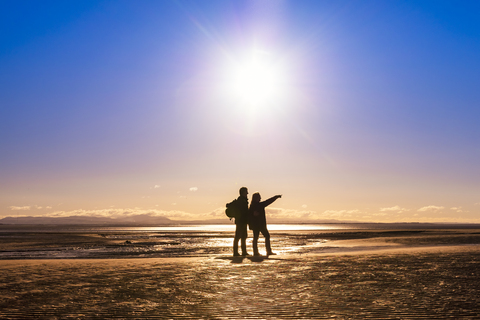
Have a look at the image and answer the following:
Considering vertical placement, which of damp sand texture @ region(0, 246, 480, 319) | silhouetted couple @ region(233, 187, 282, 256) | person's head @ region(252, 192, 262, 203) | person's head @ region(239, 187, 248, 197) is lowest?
damp sand texture @ region(0, 246, 480, 319)

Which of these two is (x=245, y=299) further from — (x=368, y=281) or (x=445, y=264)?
(x=445, y=264)

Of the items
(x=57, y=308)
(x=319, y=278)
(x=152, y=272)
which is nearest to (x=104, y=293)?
(x=57, y=308)

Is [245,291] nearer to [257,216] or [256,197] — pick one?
[257,216]

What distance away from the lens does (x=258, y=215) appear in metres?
15.5

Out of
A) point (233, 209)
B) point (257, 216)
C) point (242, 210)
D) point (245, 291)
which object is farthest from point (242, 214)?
point (245, 291)

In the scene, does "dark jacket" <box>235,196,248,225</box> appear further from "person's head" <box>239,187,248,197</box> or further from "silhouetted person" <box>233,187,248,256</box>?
"person's head" <box>239,187,248,197</box>

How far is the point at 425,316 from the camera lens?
557 cm

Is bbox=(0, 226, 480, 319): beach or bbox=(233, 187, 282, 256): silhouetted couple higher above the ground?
bbox=(233, 187, 282, 256): silhouetted couple

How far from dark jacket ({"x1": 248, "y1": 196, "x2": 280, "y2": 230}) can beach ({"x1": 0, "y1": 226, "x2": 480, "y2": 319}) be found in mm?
3311

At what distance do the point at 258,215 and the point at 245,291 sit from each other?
310 inches

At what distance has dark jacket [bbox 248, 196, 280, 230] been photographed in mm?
15375

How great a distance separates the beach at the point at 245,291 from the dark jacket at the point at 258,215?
3.31 m

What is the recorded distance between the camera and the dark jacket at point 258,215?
15.4 meters

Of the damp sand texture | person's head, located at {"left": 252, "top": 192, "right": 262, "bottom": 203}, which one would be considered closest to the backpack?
person's head, located at {"left": 252, "top": 192, "right": 262, "bottom": 203}
